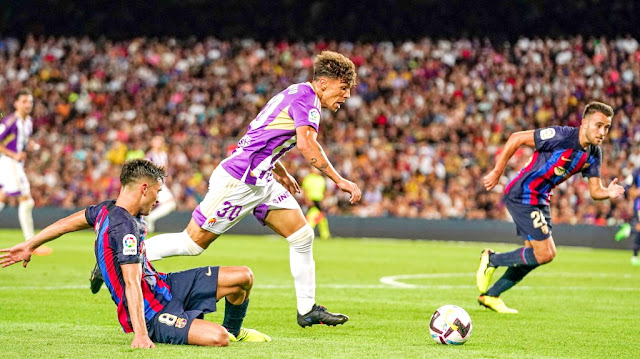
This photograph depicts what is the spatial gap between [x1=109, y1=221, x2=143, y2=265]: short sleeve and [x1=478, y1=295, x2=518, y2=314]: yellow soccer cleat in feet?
14.9

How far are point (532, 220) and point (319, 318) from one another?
10.1ft

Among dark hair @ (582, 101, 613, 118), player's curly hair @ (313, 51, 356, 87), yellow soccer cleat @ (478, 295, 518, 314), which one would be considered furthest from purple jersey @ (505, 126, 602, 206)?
player's curly hair @ (313, 51, 356, 87)

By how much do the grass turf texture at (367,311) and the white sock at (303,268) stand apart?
26 cm

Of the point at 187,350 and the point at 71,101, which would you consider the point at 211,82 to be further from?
the point at 187,350

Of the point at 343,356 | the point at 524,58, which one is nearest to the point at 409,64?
the point at 524,58

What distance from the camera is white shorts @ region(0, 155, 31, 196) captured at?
15320 millimetres

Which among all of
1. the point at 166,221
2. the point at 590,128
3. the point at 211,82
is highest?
the point at 211,82

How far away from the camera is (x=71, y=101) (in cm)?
3070

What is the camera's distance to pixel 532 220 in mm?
9758

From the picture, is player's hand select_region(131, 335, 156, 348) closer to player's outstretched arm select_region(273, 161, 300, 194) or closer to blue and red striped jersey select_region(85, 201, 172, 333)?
blue and red striped jersey select_region(85, 201, 172, 333)

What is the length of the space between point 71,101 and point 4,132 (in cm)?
1638

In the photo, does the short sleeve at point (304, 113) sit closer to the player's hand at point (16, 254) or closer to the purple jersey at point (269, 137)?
the purple jersey at point (269, 137)

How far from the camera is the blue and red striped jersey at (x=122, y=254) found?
19.9 feet

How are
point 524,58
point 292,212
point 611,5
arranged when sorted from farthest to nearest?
point 611,5, point 524,58, point 292,212
